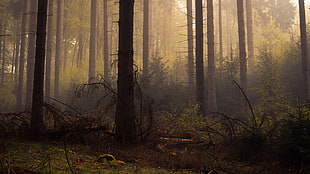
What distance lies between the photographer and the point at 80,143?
8008 mm

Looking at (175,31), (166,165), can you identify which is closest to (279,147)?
(166,165)

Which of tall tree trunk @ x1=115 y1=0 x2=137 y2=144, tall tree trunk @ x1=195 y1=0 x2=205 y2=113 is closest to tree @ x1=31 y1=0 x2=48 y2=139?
tall tree trunk @ x1=115 y1=0 x2=137 y2=144

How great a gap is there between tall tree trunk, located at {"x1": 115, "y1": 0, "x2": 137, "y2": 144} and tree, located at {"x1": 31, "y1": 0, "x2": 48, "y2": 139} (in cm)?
238

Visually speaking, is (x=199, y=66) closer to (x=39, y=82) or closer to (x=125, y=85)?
(x=125, y=85)

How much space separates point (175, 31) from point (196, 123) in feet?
106

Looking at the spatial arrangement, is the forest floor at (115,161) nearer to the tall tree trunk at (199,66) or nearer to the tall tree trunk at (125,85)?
the tall tree trunk at (125,85)

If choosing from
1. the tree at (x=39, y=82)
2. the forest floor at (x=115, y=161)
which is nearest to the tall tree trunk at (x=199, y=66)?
the forest floor at (x=115, y=161)

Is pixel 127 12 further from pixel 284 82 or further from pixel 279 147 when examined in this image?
pixel 284 82

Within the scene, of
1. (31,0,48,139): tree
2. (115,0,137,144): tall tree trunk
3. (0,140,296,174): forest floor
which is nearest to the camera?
(0,140,296,174): forest floor

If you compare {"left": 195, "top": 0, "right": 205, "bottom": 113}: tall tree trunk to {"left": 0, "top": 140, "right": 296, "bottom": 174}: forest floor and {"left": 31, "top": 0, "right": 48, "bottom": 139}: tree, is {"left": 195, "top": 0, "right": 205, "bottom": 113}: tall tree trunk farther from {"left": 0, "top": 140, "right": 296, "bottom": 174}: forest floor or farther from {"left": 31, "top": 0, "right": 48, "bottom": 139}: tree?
{"left": 31, "top": 0, "right": 48, "bottom": 139}: tree

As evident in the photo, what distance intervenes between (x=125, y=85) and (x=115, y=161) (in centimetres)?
281

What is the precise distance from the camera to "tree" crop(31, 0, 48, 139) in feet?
26.9

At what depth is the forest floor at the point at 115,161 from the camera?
4.86m

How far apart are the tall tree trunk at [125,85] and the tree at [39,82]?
238 cm
